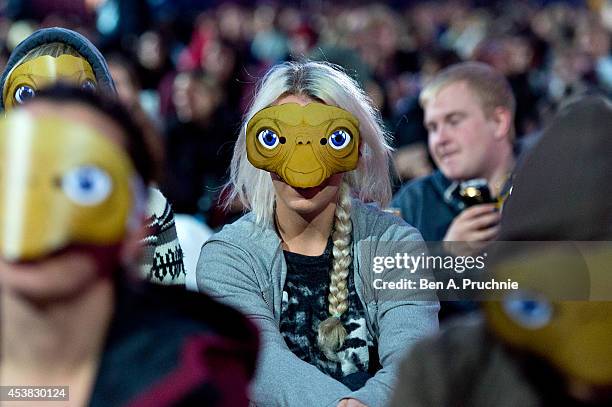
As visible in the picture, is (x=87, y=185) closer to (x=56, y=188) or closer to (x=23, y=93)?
(x=56, y=188)

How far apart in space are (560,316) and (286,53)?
705 cm

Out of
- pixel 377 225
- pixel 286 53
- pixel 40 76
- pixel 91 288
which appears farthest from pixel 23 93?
pixel 286 53

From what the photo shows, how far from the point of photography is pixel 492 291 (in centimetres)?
154

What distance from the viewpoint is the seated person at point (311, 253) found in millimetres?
2842

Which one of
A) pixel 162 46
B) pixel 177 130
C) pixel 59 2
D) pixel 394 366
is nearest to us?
pixel 394 366

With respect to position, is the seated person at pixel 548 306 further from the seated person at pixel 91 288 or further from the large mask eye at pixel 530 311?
the seated person at pixel 91 288

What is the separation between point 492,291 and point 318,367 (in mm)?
1382

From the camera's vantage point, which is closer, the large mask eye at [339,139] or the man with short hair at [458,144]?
the large mask eye at [339,139]

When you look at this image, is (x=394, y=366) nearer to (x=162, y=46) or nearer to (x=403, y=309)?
(x=403, y=309)

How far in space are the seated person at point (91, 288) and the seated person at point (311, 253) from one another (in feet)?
3.70

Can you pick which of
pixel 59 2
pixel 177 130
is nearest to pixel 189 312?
pixel 177 130

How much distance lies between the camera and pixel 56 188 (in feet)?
4.78

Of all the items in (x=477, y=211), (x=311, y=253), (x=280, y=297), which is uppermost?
(x=477, y=211)

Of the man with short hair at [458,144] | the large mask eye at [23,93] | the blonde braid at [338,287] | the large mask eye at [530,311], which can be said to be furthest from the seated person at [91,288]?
the man with short hair at [458,144]
